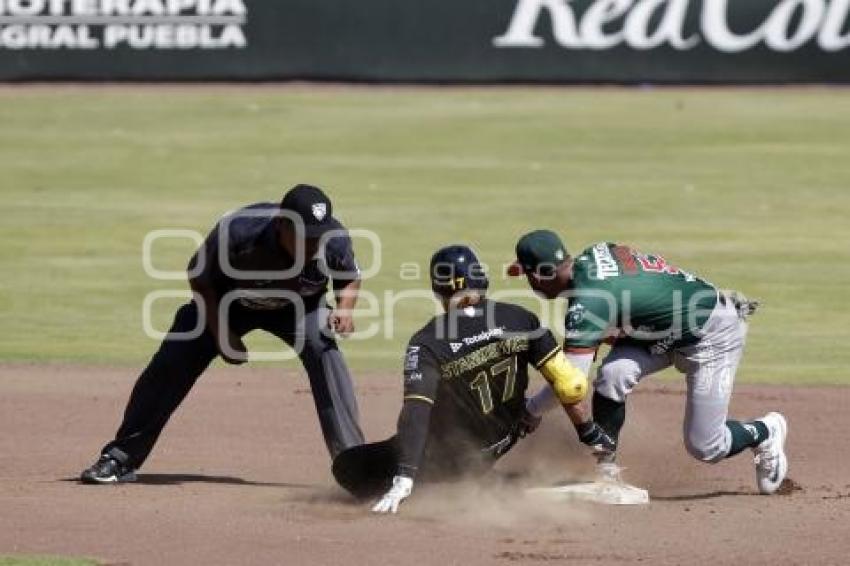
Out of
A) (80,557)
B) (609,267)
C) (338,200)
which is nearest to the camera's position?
(80,557)

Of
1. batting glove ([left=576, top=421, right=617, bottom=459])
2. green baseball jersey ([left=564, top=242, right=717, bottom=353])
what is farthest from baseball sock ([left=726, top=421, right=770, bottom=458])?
batting glove ([left=576, top=421, right=617, bottom=459])

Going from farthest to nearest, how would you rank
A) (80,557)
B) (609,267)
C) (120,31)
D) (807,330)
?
(120,31)
(807,330)
(609,267)
(80,557)

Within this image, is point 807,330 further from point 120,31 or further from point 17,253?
point 120,31

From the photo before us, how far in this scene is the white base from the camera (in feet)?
33.2

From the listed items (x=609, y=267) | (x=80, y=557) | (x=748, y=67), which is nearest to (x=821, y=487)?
(x=609, y=267)

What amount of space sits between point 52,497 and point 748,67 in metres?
21.7

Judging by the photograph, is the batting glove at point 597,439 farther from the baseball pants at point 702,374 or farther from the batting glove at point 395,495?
the batting glove at point 395,495

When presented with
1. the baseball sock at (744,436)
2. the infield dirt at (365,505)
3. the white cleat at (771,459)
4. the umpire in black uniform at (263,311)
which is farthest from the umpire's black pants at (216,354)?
the white cleat at (771,459)

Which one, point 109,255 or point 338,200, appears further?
point 338,200

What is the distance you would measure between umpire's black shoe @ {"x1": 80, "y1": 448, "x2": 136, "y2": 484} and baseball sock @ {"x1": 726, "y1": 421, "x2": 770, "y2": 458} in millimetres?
3544

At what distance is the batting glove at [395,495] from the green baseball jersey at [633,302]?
1.16 meters

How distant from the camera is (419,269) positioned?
63.0 feet

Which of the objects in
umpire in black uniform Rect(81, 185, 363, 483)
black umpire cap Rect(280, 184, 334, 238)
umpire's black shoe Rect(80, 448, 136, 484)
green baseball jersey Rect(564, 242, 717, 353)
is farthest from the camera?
umpire's black shoe Rect(80, 448, 136, 484)

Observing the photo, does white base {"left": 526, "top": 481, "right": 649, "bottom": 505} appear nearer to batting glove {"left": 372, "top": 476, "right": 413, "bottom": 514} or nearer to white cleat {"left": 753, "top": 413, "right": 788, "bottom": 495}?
white cleat {"left": 753, "top": 413, "right": 788, "bottom": 495}
